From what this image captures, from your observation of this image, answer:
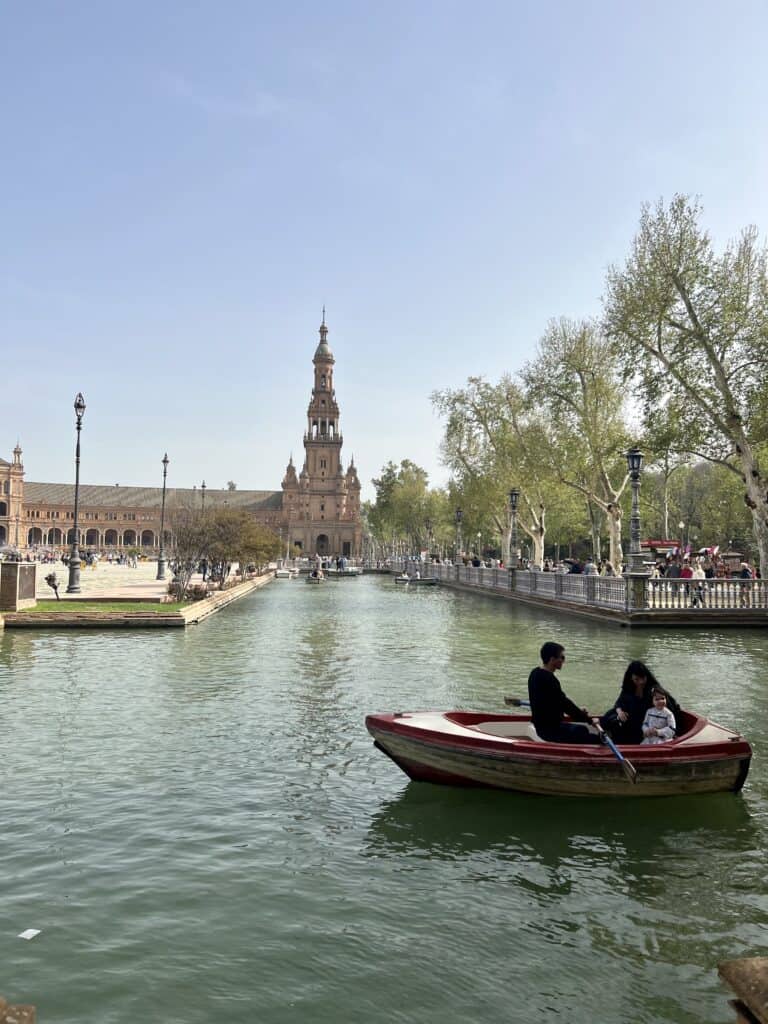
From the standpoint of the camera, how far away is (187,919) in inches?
252

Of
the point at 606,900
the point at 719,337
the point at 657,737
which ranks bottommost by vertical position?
the point at 606,900

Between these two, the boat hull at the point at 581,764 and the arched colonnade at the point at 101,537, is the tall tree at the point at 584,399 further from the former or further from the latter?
the arched colonnade at the point at 101,537

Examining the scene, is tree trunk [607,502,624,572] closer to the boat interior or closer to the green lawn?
the green lawn

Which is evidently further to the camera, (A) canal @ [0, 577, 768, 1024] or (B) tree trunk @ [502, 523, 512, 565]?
(B) tree trunk @ [502, 523, 512, 565]

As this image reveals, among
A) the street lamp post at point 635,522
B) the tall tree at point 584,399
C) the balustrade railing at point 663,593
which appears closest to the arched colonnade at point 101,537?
the tall tree at point 584,399

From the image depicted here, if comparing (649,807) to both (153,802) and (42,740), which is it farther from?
(42,740)

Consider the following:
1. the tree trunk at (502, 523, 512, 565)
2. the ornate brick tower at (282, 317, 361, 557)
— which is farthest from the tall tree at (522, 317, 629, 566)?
the ornate brick tower at (282, 317, 361, 557)

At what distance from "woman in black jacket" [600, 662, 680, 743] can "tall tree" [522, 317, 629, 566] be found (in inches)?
1343

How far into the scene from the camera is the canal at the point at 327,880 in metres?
5.41

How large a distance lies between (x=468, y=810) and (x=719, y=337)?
1081 inches

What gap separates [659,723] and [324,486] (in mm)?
164514

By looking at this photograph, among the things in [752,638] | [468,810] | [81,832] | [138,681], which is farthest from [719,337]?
[81,832]

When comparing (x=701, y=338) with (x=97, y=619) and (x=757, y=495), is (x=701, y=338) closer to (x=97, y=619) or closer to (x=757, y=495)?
(x=757, y=495)

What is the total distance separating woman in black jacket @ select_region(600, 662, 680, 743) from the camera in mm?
10039
